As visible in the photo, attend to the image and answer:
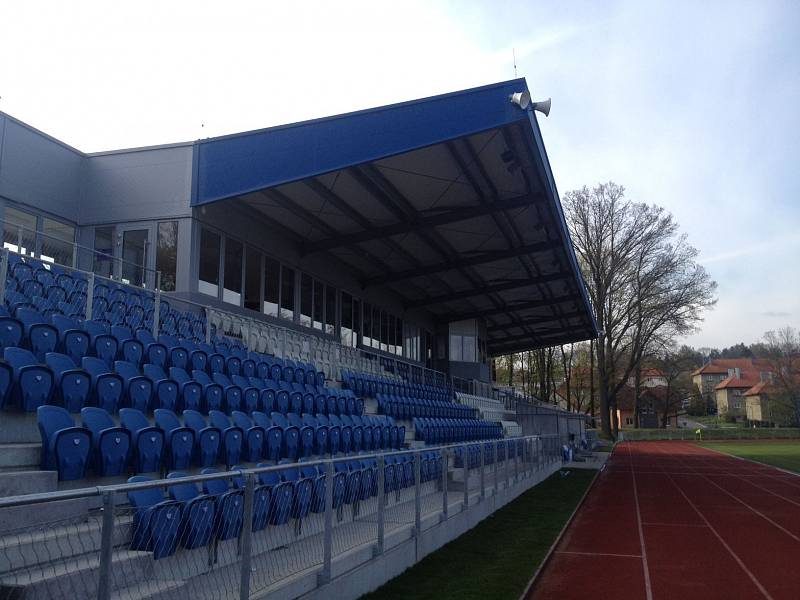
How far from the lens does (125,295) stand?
12.0m

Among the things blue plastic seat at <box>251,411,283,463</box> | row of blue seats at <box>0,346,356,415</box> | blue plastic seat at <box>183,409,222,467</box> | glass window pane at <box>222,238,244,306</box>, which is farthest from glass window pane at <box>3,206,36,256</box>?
blue plastic seat at <box>183,409,222,467</box>

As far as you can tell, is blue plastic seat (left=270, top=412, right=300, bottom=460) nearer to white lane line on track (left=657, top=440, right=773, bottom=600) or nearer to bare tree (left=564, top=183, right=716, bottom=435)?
white lane line on track (left=657, top=440, right=773, bottom=600)

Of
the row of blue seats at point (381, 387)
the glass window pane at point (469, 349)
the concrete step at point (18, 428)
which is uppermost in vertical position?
the glass window pane at point (469, 349)

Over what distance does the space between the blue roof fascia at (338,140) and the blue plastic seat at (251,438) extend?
7477 mm

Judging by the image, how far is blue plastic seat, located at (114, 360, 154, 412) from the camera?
26.0 ft

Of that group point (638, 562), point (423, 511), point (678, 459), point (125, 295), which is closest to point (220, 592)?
point (423, 511)

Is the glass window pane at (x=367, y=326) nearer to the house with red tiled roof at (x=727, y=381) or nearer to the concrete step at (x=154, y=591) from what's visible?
the concrete step at (x=154, y=591)

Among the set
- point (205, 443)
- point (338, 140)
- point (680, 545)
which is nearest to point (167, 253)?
point (338, 140)

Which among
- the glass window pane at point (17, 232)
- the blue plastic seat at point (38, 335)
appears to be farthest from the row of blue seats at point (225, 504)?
the glass window pane at point (17, 232)

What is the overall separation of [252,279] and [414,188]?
5.18 meters

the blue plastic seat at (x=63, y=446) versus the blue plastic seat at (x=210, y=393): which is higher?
the blue plastic seat at (x=210, y=393)

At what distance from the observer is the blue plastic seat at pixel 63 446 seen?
5781 mm

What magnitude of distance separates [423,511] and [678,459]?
33.3 m

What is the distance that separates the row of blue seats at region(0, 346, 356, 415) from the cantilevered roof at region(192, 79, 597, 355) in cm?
597
